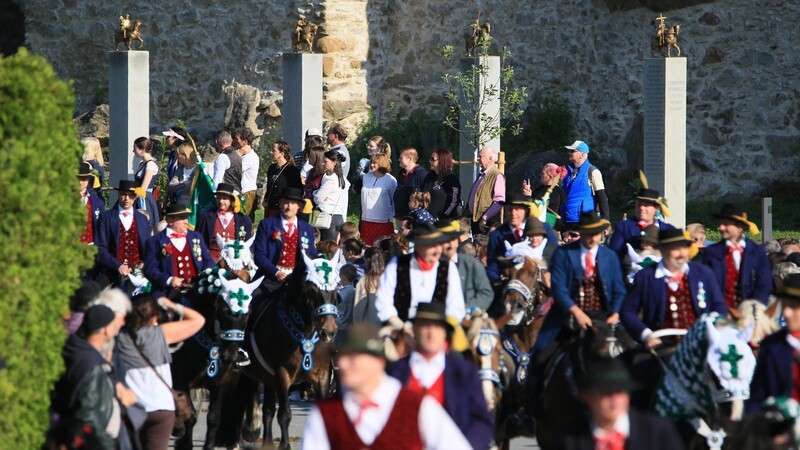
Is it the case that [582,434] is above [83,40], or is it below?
below

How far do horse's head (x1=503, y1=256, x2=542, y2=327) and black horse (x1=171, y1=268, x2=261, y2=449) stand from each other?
2.39 m

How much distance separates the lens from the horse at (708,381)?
384 inches

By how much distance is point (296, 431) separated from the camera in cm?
1473

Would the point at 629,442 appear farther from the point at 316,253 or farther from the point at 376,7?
the point at 376,7

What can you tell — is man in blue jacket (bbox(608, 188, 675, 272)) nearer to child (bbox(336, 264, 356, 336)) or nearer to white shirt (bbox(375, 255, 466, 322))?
child (bbox(336, 264, 356, 336))

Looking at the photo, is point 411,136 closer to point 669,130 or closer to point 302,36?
point 302,36

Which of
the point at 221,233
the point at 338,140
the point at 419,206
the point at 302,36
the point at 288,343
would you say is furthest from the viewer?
the point at 302,36

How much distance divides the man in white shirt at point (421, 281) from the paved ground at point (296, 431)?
2.90 meters

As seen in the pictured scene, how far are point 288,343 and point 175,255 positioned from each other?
143 centimetres

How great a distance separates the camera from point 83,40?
32781mm

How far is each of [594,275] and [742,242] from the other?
65.4 inches

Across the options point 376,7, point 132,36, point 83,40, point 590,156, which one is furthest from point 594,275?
point 83,40

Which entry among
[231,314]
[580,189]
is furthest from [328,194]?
[231,314]

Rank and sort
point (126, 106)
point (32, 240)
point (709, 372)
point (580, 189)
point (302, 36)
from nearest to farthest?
point (32, 240) → point (709, 372) → point (580, 189) → point (126, 106) → point (302, 36)
